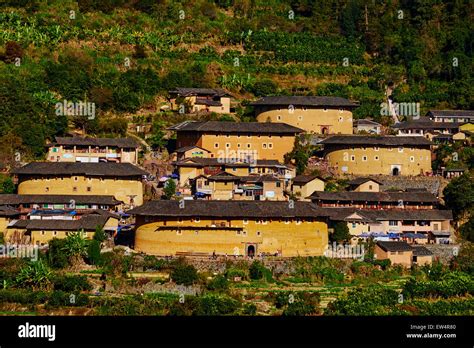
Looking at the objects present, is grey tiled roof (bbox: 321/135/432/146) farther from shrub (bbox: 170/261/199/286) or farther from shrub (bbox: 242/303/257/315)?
shrub (bbox: 242/303/257/315)

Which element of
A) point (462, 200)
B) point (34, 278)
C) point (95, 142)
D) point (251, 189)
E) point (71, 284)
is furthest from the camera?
point (95, 142)

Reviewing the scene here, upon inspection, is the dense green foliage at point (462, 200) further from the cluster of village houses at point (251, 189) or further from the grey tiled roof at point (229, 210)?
the grey tiled roof at point (229, 210)

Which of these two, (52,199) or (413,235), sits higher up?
(52,199)

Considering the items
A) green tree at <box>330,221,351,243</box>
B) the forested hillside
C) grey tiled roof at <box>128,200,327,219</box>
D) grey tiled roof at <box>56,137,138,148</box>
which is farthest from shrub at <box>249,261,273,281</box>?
the forested hillside

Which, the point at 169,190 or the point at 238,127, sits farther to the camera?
the point at 238,127

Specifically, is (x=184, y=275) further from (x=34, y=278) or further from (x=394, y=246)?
(x=394, y=246)

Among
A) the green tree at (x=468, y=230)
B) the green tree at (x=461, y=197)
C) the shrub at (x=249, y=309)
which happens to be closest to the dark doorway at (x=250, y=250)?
the shrub at (x=249, y=309)

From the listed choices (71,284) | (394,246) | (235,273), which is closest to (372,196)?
(394,246)

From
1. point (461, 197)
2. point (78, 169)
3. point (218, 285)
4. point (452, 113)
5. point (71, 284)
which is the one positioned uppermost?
point (452, 113)
